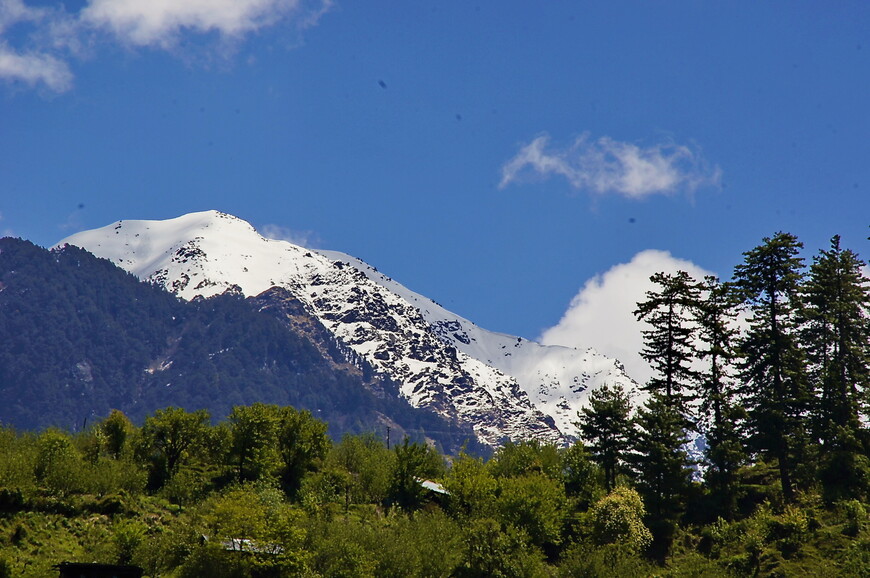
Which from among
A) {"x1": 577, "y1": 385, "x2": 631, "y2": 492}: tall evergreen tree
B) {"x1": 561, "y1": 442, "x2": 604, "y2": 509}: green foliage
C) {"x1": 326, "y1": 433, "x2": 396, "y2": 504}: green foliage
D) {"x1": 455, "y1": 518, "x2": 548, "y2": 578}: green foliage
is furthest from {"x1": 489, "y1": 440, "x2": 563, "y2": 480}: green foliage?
{"x1": 455, "y1": 518, "x2": 548, "y2": 578}: green foliage

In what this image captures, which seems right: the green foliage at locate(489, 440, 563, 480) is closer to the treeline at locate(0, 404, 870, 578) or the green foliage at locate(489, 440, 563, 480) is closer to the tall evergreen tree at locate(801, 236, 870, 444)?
the treeline at locate(0, 404, 870, 578)

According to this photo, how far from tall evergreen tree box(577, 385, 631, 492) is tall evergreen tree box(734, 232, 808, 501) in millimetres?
11783

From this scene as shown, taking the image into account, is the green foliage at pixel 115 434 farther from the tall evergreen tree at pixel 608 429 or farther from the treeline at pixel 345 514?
the tall evergreen tree at pixel 608 429

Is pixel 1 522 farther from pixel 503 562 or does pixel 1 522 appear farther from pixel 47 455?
pixel 503 562

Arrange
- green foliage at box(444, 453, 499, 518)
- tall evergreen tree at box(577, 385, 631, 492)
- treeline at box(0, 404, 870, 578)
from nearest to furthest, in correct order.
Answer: treeline at box(0, 404, 870, 578) < green foliage at box(444, 453, 499, 518) < tall evergreen tree at box(577, 385, 631, 492)

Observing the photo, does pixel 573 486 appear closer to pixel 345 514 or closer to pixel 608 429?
pixel 608 429

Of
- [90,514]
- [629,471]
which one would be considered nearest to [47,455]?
[90,514]

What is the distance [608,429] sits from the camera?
297 ft

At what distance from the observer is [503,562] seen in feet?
244

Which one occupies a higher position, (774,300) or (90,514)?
(774,300)

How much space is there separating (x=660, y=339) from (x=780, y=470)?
53.9 feet

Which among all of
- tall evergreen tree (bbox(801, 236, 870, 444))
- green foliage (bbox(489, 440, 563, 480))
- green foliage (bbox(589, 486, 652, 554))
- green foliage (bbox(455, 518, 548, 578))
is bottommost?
green foliage (bbox(455, 518, 548, 578))

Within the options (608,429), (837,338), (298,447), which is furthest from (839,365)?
(298,447)

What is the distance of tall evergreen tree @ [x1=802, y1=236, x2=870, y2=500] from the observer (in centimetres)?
8000
